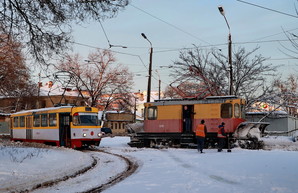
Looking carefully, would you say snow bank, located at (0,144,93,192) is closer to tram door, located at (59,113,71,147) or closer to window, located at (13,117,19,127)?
tram door, located at (59,113,71,147)

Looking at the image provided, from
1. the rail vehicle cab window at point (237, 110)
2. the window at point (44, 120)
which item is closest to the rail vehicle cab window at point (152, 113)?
the rail vehicle cab window at point (237, 110)

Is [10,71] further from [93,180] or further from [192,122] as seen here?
[93,180]

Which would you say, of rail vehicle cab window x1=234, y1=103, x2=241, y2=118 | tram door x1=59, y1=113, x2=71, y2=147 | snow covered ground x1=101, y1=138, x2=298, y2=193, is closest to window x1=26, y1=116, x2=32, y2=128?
tram door x1=59, y1=113, x2=71, y2=147

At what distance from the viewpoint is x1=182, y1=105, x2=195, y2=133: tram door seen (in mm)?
22281

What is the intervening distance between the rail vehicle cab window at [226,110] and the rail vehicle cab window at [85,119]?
781cm

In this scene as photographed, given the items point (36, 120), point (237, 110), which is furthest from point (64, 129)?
point (237, 110)

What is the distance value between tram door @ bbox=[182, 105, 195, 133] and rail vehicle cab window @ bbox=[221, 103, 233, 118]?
1978mm

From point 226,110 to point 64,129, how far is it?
395 inches

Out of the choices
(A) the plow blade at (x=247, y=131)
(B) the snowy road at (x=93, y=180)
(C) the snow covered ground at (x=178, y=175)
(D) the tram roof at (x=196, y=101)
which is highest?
(D) the tram roof at (x=196, y=101)

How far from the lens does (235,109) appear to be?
68.4 ft

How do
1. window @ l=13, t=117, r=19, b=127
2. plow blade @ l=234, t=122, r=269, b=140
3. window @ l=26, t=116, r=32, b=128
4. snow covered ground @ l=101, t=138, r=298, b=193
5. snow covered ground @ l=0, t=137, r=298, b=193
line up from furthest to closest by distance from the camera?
window @ l=13, t=117, r=19, b=127, window @ l=26, t=116, r=32, b=128, plow blade @ l=234, t=122, r=269, b=140, snow covered ground @ l=0, t=137, r=298, b=193, snow covered ground @ l=101, t=138, r=298, b=193

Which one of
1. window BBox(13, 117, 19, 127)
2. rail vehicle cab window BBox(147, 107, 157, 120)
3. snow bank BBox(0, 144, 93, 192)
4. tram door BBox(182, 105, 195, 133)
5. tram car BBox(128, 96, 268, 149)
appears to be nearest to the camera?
snow bank BBox(0, 144, 93, 192)

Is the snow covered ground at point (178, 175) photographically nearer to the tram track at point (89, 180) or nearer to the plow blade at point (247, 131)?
the tram track at point (89, 180)

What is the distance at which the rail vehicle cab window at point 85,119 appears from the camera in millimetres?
21078
